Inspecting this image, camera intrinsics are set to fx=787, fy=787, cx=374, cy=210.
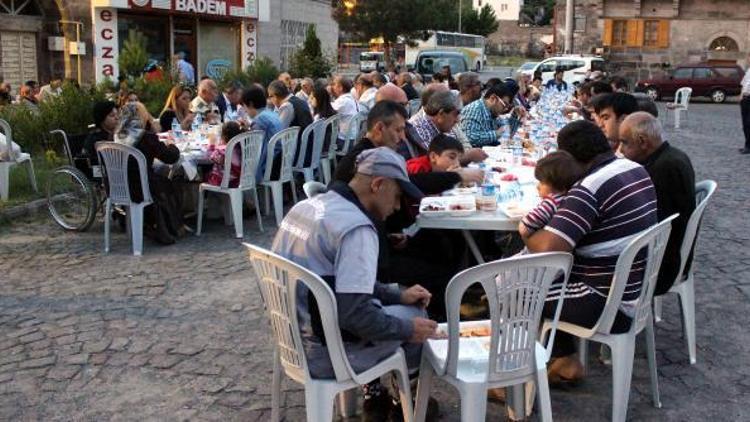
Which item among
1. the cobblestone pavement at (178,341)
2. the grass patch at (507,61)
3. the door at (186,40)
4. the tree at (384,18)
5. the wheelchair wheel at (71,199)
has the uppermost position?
the tree at (384,18)

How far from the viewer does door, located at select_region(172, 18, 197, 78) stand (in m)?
22.2

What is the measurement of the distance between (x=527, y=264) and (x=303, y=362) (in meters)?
0.95

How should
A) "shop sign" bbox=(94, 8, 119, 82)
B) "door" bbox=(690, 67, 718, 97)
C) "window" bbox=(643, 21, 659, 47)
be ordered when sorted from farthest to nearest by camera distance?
"window" bbox=(643, 21, 659, 47) → "door" bbox=(690, 67, 718, 97) → "shop sign" bbox=(94, 8, 119, 82)

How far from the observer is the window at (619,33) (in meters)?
37.2

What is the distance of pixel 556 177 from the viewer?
387cm

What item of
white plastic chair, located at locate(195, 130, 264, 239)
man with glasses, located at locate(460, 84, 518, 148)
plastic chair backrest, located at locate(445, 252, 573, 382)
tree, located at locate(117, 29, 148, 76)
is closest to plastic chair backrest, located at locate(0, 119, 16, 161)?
white plastic chair, located at locate(195, 130, 264, 239)

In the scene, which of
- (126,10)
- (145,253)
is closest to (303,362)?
(145,253)

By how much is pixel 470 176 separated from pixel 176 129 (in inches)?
187

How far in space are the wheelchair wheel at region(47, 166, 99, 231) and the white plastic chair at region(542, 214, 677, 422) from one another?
5040 millimetres

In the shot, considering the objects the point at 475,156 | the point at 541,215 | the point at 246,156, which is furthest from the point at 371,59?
the point at 541,215

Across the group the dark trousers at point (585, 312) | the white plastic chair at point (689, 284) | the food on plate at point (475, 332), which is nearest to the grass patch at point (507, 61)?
the white plastic chair at point (689, 284)

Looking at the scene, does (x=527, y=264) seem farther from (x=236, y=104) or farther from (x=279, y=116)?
(x=236, y=104)

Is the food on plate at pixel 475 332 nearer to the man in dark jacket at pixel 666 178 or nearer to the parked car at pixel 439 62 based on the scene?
the man in dark jacket at pixel 666 178

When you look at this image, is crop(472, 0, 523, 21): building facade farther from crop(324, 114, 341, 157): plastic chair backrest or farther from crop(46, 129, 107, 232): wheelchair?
crop(46, 129, 107, 232): wheelchair
